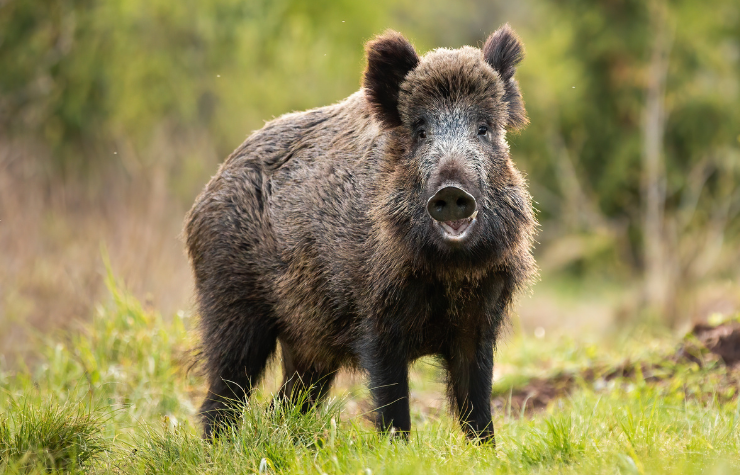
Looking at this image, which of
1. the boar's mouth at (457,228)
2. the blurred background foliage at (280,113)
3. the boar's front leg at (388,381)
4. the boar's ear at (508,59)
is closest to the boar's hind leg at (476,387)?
the boar's front leg at (388,381)

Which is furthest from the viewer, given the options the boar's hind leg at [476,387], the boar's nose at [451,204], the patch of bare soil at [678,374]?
the patch of bare soil at [678,374]

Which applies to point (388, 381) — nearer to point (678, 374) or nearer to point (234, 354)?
point (234, 354)

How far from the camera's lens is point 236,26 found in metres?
14.8

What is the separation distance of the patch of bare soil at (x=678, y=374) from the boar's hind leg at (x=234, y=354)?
1.59 meters

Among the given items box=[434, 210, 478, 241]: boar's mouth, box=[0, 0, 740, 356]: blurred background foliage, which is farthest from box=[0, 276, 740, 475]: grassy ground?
box=[0, 0, 740, 356]: blurred background foliage

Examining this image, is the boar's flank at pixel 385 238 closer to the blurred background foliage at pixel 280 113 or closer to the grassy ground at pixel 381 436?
the grassy ground at pixel 381 436

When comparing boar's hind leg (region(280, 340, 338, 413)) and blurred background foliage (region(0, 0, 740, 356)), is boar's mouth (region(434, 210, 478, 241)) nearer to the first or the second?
boar's hind leg (region(280, 340, 338, 413))

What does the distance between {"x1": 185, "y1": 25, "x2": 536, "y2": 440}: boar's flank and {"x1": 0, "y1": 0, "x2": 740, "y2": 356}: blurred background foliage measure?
3.61 meters

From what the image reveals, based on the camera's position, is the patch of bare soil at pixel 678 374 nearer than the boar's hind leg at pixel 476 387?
No

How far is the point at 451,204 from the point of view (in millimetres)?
3508

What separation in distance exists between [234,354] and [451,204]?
186 cm

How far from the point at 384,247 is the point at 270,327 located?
1.14 metres

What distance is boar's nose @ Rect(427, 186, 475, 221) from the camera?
3.49 meters

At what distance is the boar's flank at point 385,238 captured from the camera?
3879mm
